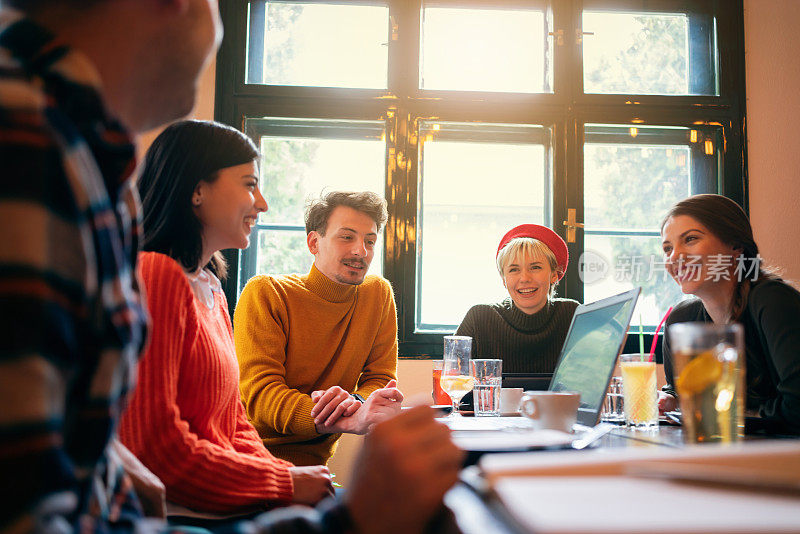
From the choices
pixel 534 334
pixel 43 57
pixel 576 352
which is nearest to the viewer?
pixel 43 57

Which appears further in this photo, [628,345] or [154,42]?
[628,345]

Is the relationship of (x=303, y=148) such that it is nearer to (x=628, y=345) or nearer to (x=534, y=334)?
(x=534, y=334)

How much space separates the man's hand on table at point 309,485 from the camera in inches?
49.6

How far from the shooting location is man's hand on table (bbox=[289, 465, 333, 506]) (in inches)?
49.6

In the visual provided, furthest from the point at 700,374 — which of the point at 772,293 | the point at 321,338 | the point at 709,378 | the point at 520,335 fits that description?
the point at 520,335

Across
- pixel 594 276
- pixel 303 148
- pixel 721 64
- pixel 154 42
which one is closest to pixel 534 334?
pixel 594 276

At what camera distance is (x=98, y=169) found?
0.49m

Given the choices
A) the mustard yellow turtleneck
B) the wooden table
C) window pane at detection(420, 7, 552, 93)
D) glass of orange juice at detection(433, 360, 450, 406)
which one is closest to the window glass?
window pane at detection(420, 7, 552, 93)

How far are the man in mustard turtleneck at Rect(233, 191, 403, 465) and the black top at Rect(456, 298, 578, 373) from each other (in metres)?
0.42

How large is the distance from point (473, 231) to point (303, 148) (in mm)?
988

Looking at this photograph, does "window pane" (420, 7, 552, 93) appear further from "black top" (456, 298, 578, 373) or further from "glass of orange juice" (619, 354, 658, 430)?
"glass of orange juice" (619, 354, 658, 430)

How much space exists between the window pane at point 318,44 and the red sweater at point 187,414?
2125mm

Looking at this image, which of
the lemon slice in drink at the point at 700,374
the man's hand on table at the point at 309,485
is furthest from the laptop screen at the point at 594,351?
the man's hand on table at the point at 309,485

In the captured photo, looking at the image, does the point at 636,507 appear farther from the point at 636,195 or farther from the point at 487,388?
the point at 636,195
